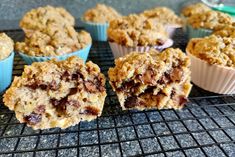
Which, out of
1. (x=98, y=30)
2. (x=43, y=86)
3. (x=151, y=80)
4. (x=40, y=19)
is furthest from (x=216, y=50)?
(x=40, y=19)

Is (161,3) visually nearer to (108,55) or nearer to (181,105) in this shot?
(108,55)

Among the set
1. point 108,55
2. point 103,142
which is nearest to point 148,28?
point 108,55

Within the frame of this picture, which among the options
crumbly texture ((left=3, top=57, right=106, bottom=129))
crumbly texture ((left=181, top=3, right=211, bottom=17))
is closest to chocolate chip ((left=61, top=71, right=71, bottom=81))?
crumbly texture ((left=3, top=57, right=106, bottom=129))

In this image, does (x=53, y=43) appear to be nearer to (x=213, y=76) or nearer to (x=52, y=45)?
(x=52, y=45)

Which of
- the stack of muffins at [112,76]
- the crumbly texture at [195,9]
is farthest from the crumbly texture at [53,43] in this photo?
the crumbly texture at [195,9]

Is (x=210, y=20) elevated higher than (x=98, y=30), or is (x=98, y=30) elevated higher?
(x=210, y=20)
